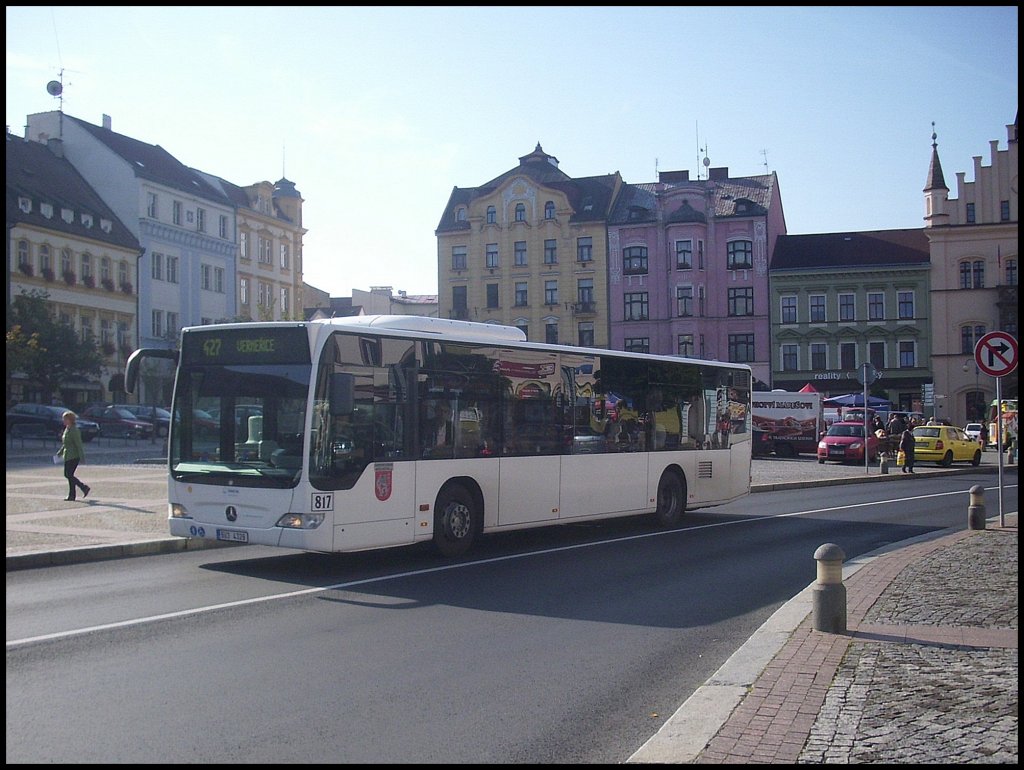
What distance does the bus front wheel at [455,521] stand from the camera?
42.5ft

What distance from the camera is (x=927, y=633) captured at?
8156 mm

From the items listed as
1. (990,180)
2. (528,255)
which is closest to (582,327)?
(528,255)

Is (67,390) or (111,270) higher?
(111,270)

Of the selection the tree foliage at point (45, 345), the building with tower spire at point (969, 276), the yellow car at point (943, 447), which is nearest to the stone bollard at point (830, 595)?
the yellow car at point (943, 447)

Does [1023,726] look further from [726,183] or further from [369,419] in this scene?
[726,183]

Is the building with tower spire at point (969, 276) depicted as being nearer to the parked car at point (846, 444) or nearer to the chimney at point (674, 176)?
the chimney at point (674, 176)

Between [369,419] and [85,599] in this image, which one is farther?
[369,419]

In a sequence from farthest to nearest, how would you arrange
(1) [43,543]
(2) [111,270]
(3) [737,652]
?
(2) [111,270], (1) [43,543], (3) [737,652]

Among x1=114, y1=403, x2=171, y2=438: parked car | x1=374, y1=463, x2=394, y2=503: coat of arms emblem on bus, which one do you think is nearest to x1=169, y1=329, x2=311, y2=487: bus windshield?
x1=374, y1=463, x2=394, y2=503: coat of arms emblem on bus

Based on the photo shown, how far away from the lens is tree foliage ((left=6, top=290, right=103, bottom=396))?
4828 cm

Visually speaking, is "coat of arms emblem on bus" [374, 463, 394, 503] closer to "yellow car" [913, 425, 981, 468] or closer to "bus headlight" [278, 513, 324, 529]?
"bus headlight" [278, 513, 324, 529]

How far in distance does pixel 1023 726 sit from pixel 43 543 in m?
11.8

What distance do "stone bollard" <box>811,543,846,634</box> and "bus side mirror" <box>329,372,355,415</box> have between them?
5.35 metres

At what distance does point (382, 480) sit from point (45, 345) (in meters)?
43.2
